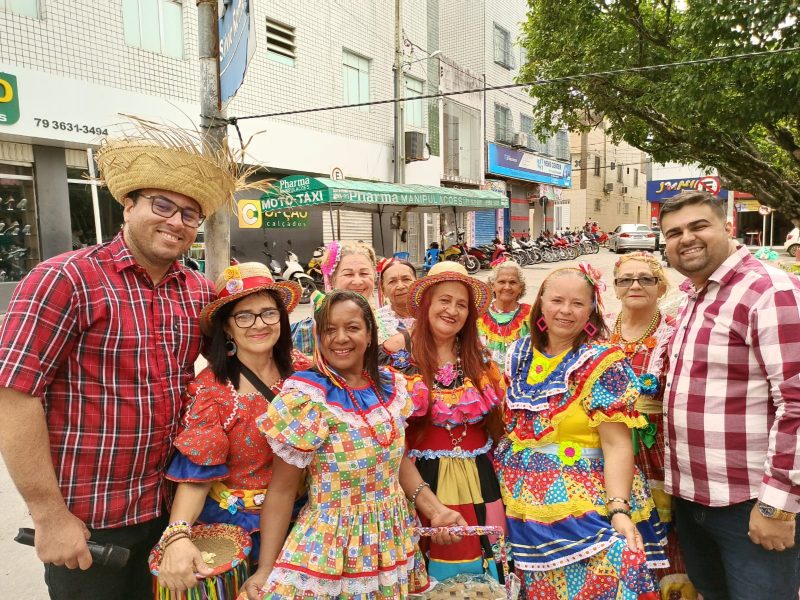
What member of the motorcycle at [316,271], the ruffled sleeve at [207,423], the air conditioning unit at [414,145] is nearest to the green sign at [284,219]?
the motorcycle at [316,271]

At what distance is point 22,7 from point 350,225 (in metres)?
8.68

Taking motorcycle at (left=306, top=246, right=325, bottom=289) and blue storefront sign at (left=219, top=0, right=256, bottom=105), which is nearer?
blue storefront sign at (left=219, top=0, right=256, bottom=105)

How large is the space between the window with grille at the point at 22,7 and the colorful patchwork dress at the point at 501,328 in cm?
896

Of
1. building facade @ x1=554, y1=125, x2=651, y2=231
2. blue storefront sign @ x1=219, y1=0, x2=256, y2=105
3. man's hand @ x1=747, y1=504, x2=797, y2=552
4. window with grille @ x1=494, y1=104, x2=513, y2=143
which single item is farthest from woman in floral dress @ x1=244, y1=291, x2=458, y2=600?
building facade @ x1=554, y1=125, x2=651, y2=231

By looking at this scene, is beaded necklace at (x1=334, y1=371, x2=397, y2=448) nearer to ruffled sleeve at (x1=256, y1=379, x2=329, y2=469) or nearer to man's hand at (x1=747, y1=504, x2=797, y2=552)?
ruffled sleeve at (x1=256, y1=379, x2=329, y2=469)

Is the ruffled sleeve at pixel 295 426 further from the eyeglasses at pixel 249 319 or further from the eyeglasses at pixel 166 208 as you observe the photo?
the eyeglasses at pixel 166 208

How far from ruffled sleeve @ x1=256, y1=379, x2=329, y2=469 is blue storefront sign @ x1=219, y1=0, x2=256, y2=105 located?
153 inches

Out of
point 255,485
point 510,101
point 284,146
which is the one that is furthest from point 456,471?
point 510,101

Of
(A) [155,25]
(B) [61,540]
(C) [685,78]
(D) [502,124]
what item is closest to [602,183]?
(D) [502,124]

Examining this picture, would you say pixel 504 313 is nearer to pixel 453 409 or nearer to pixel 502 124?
pixel 453 409

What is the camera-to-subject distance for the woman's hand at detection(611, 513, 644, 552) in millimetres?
1878

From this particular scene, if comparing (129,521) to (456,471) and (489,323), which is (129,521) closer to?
(456,471)

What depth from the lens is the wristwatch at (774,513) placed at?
176cm

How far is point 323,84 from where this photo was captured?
14.0 m
